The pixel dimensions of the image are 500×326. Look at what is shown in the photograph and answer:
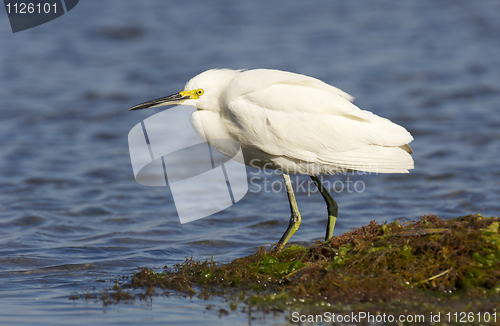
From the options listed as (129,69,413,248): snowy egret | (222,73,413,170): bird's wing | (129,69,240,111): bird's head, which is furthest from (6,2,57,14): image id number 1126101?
(222,73,413,170): bird's wing

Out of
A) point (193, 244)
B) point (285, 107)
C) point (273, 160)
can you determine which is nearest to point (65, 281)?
point (193, 244)

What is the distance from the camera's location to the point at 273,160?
18.2 ft

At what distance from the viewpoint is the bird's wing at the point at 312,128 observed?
5.36m

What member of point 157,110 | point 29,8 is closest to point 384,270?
point 157,110

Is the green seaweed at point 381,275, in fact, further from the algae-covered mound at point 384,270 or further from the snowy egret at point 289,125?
the snowy egret at point 289,125

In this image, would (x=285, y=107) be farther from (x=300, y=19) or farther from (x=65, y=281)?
(x=300, y=19)

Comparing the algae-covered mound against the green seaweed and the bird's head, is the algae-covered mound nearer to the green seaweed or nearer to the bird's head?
the green seaweed

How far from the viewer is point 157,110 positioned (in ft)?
40.2

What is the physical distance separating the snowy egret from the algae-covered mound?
33.5 inches

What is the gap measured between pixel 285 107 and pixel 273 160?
55 cm

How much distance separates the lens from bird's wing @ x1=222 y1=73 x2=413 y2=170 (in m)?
5.36

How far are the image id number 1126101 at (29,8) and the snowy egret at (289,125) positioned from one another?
47.1ft
